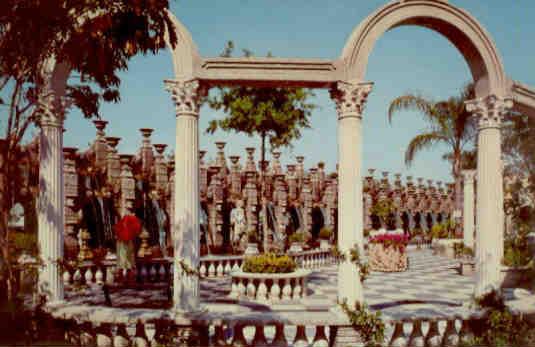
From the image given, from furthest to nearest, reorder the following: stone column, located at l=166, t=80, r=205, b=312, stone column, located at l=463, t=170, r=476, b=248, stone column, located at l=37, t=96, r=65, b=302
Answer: stone column, located at l=463, t=170, r=476, b=248, stone column, located at l=37, t=96, r=65, b=302, stone column, located at l=166, t=80, r=205, b=312

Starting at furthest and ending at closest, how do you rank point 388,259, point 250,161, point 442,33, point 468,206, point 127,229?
point 250,161 → point 468,206 → point 388,259 → point 127,229 → point 442,33

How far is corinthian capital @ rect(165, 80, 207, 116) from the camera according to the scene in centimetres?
676

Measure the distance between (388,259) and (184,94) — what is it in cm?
1409

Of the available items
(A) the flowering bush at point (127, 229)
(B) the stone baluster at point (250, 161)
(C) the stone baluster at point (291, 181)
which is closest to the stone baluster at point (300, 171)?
(C) the stone baluster at point (291, 181)

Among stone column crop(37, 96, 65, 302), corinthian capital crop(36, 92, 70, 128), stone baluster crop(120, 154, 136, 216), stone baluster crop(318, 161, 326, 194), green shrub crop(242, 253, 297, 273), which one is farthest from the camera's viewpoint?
stone baluster crop(318, 161, 326, 194)

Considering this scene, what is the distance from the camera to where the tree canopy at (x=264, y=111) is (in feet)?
54.1

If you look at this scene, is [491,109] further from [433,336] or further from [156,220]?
[156,220]

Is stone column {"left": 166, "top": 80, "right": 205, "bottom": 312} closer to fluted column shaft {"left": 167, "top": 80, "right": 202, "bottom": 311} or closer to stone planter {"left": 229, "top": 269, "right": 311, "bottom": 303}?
fluted column shaft {"left": 167, "top": 80, "right": 202, "bottom": 311}

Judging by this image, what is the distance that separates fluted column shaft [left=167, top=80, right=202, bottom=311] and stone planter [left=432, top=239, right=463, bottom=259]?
20.9 meters

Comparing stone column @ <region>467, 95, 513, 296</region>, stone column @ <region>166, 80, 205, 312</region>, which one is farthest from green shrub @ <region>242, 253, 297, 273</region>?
stone column @ <region>467, 95, 513, 296</region>

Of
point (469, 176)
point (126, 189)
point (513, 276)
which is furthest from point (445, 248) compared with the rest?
point (126, 189)

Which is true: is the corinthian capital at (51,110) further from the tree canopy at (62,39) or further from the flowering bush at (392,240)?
the flowering bush at (392,240)

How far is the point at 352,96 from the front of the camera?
22.7 ft

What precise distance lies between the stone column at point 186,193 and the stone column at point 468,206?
16.1 meters
